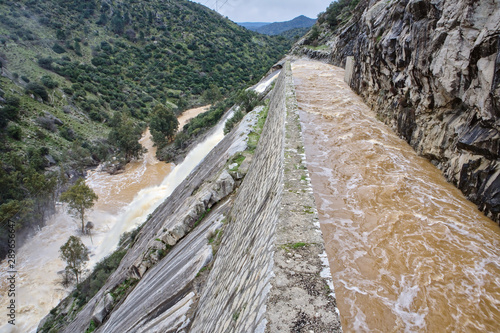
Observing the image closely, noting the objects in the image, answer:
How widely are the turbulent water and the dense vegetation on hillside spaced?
20.3 meters

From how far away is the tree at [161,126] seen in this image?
30766 millimetres

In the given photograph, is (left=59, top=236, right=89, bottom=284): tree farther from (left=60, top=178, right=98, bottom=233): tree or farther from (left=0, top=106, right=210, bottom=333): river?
(left=60, top=178, right=98, bottom=233): tree

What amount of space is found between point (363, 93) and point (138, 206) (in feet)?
56.4

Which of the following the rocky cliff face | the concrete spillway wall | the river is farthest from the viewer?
the river

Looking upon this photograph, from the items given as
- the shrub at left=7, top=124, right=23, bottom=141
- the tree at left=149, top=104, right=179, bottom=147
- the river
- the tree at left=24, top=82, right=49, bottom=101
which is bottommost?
the river

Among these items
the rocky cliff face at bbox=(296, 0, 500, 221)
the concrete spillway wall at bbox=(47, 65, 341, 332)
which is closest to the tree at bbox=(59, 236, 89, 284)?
the concrete spillway wall at bbox=(47, 65, 341, 332)

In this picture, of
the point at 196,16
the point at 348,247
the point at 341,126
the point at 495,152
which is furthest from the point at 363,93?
the point at 196,16

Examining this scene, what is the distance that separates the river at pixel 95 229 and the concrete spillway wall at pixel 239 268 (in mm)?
5838

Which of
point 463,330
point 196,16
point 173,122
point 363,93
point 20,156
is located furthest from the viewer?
point 196,16

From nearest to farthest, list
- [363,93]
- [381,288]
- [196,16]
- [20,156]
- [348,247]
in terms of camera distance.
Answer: [381,288] < [348,247] < [363,93] < [20,156] < [196,16]

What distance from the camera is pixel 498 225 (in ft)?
17.5

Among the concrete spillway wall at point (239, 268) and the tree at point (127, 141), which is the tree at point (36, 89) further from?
the concrete spillway wall at point (239, 268)

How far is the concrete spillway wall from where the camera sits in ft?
7.34

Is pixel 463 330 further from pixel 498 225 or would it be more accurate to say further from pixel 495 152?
pixel 495 152
